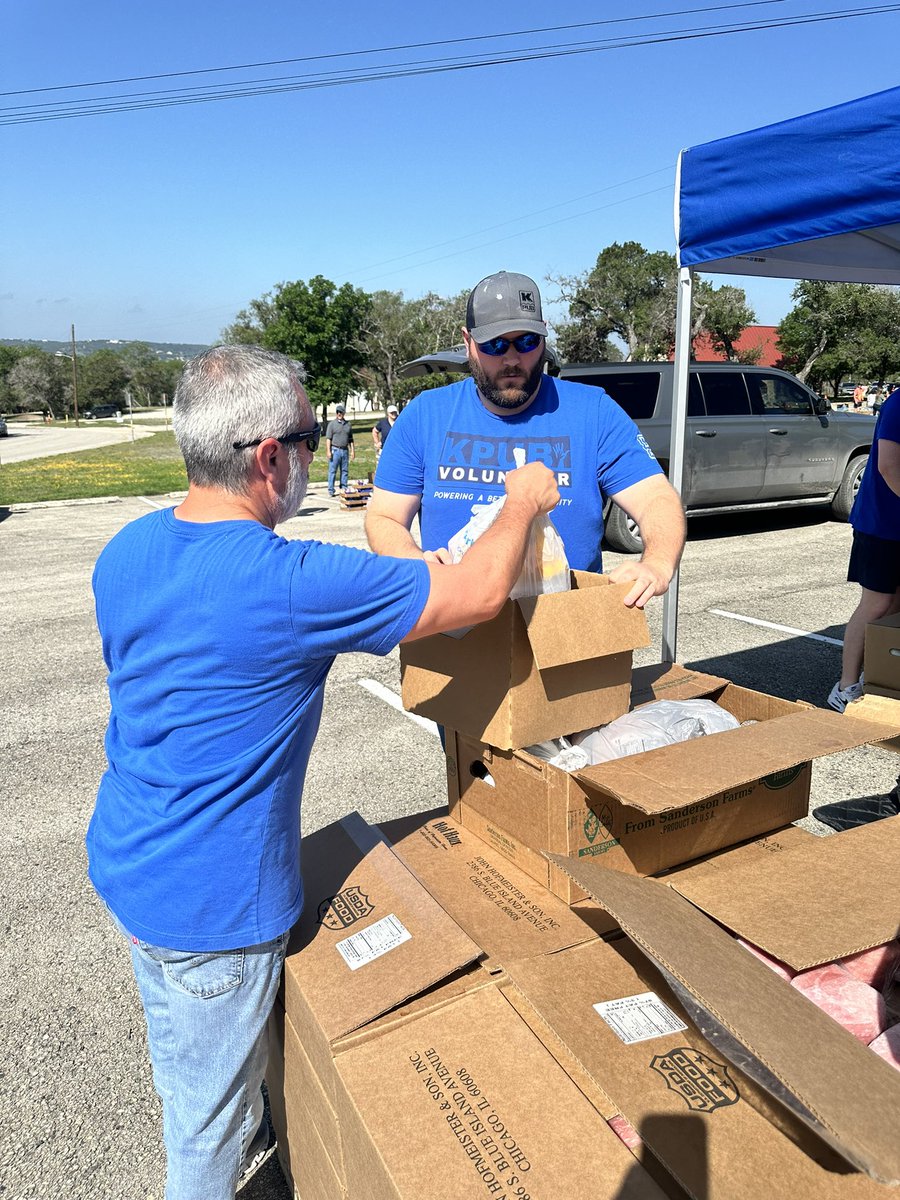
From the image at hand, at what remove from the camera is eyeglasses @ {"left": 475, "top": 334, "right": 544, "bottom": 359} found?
2.31 m

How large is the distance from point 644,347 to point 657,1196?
55498mm

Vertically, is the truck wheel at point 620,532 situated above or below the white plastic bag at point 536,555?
below

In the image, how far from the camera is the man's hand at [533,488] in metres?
1.62

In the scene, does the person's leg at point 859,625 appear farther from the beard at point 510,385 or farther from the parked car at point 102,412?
the parked car at point 102,412

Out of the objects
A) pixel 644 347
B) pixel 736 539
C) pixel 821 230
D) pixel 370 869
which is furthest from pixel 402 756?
pixel 644 347

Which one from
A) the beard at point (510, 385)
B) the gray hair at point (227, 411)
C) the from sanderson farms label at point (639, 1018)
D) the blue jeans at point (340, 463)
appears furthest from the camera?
the blue jeans at point (340, 463)

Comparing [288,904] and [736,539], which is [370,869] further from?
[736,539]

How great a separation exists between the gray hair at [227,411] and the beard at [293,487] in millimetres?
66

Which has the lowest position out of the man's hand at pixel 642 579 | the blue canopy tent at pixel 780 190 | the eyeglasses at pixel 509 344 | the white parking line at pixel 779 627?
the white parking line at pixel 779 627

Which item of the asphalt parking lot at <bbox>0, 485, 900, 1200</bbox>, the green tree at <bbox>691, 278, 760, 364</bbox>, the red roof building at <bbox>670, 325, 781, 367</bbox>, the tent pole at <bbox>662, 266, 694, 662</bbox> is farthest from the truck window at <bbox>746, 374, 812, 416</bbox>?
the red roof building at <bbox>670, 325, 781, 367</bbox>

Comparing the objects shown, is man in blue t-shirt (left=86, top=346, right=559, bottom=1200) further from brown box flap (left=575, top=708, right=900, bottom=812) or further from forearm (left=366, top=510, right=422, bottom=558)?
forearm (left=366, top=510, right=422, bottom=558)

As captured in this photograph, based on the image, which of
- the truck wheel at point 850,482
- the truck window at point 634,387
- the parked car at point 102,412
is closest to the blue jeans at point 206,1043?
the truck window at point 634,387

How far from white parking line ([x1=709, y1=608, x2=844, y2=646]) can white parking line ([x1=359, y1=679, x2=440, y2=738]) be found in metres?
3.02

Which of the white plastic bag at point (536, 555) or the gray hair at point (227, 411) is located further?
the white plastic bag at point (536, 555)
